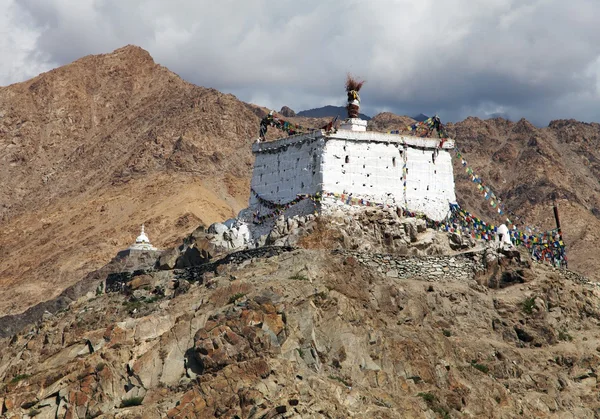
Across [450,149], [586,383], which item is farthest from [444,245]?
[586,383]

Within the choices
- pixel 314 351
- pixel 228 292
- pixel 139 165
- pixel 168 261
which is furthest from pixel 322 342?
pixel 139 165

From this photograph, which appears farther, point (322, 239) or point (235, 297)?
point (322, 239)

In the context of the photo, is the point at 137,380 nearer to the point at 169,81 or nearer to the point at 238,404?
the point at 238,404

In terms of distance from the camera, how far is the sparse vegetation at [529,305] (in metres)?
Answer: 44.5

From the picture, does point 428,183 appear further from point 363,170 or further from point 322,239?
point 322,239

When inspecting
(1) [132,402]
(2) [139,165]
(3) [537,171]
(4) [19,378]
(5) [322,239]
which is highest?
(2) [139,165]

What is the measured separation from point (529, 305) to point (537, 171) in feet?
206

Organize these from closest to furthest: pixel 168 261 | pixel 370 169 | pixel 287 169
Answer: pixel 370 169 < pixel 168 261 < pixel 287 169

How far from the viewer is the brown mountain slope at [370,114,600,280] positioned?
94150 mm

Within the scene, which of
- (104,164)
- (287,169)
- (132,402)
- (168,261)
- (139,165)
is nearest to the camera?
(132,402)

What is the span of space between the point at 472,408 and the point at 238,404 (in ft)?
27.8

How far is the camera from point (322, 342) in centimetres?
3638

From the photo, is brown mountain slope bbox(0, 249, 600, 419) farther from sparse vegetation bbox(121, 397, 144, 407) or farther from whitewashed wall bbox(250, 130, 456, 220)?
whitewashed wall bbox(250, 130, 456, 220)

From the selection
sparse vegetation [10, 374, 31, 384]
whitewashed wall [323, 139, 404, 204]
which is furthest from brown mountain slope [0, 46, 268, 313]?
sparse vegetation [10, 374, 31, 384]
